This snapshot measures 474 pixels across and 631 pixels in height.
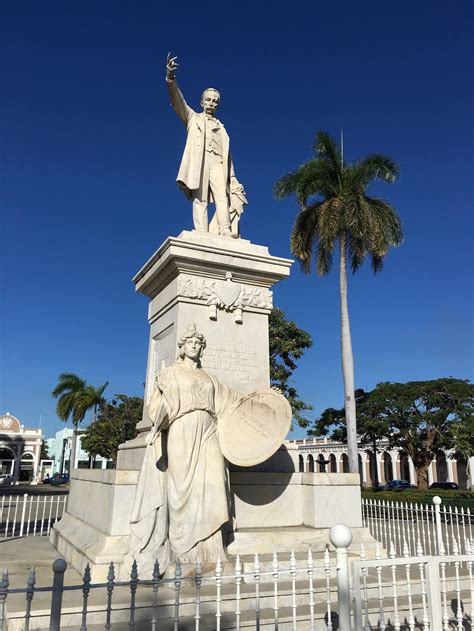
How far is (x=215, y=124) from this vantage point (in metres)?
9.13

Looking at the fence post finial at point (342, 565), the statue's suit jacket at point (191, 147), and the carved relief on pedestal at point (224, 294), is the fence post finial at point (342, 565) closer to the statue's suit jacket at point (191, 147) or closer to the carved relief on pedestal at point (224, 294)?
the carved relief on pedestal at point (224, 294)

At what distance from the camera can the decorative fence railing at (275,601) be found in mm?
3553

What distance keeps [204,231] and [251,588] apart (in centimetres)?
527

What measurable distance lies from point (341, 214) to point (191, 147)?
1315 cm

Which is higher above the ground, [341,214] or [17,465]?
[341,214]

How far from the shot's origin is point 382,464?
5922 centimetres

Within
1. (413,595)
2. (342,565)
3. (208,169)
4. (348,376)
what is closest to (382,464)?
(348,376)

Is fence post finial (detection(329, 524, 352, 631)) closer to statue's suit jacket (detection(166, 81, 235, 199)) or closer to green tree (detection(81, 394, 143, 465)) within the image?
statue's suit jacket (detection(166, 81, 235, 199))

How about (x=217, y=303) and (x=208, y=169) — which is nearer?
(x=217, y=303)

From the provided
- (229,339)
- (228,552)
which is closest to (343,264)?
(229,339)

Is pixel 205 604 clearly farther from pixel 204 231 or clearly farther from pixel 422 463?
pixel 422 463

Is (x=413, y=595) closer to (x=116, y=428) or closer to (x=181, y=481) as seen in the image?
(x=181, y=481)

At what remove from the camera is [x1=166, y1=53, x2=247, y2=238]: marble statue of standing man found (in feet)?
28.5

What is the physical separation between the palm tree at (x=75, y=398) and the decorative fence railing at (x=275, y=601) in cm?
4606
